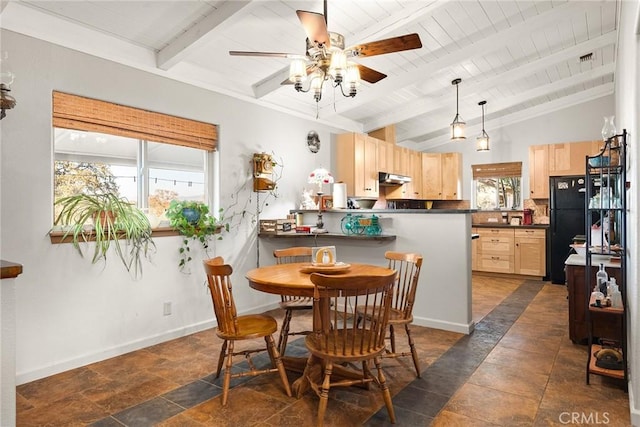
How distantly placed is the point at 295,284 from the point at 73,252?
6.07 ft

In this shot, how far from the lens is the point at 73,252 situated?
295 centimetres

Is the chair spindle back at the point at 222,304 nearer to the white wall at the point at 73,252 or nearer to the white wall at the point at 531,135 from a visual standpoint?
the white wall at the point at 73,252

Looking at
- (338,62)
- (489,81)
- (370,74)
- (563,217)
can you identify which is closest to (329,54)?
(338,62)

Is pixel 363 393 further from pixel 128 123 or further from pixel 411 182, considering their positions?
pixel 411 182

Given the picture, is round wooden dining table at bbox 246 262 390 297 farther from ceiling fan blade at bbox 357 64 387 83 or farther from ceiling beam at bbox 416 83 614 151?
ceiling beam at bbox 416 83 614 151

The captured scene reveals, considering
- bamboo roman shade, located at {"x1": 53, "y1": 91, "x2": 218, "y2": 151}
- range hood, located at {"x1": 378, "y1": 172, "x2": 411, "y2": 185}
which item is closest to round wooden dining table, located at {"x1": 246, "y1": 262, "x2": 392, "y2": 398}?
bamboo roman shade, located at {"x1": 53, "y1": 91, "x2": 218, "y2": 151}

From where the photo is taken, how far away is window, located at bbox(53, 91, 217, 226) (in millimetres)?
3008

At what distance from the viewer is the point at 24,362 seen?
269 cm

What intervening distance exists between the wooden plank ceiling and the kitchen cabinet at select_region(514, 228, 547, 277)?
87.4 inches

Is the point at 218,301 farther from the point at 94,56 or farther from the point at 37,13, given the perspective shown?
the point at 37,13

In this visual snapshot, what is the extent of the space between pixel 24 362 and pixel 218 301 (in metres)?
1.51

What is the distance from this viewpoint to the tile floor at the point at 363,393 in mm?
2215

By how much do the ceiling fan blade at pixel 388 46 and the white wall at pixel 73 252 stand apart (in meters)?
1.92

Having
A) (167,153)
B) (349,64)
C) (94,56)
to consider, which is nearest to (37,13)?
(94,56)
